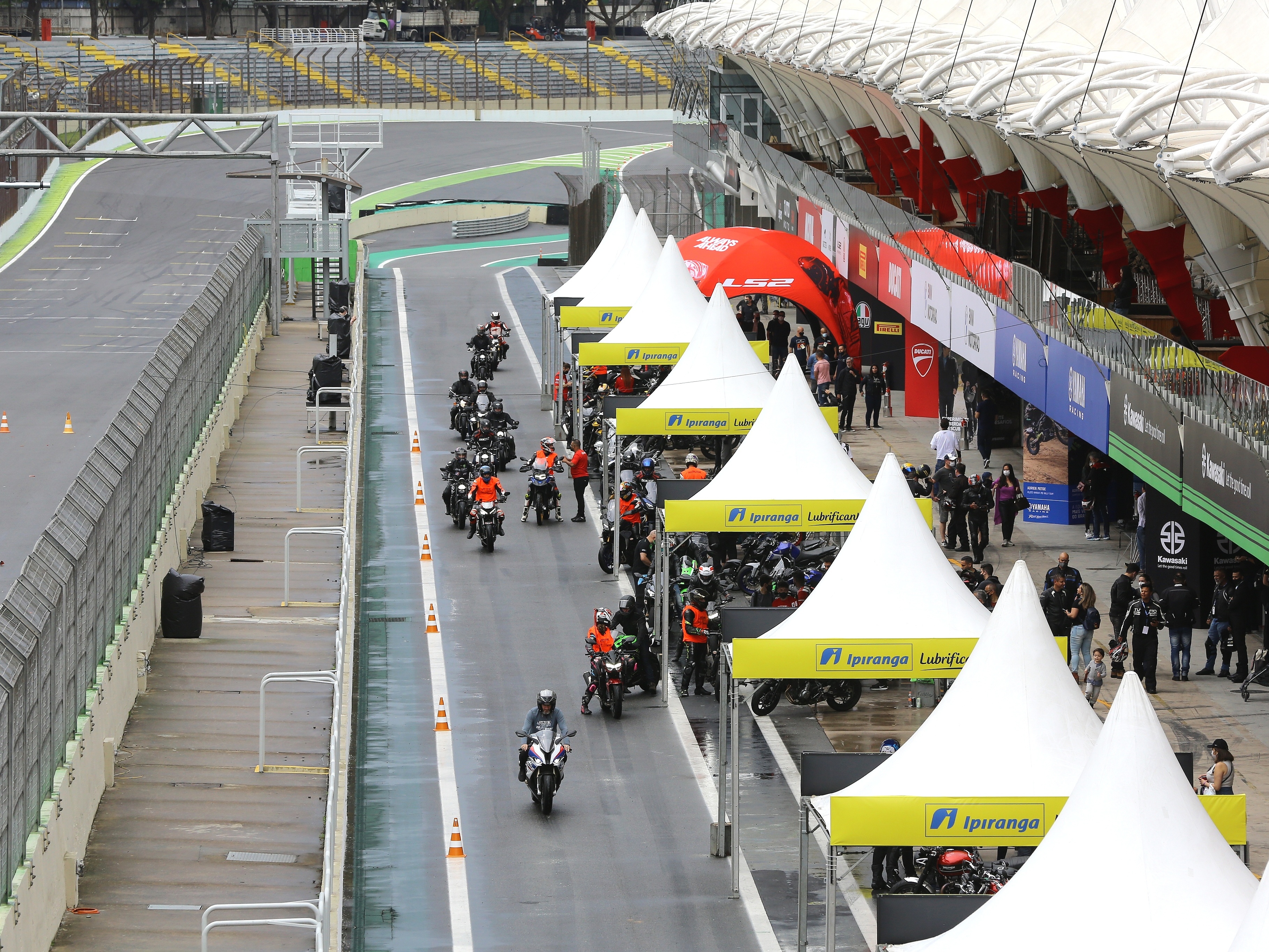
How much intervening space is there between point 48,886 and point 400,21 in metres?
120

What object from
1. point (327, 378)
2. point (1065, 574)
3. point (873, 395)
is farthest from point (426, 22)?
point (1065, 574)

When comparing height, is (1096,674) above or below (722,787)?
above

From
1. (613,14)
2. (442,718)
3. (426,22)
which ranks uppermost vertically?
(613,14)

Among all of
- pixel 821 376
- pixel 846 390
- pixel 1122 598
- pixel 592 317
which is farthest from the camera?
pixel 592 317

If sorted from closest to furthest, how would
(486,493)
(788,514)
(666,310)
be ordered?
(788,514) < (486,493) < (666,310)

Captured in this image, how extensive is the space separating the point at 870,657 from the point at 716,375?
12902 mm

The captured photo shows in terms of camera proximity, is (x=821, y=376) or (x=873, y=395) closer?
(x=821, y=376)

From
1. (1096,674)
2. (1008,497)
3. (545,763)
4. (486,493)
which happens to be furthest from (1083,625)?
(486,493)

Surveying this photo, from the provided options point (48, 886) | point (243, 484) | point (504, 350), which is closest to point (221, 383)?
point (243, 484)

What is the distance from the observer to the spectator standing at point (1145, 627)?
2269cm

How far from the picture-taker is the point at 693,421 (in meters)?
31.0

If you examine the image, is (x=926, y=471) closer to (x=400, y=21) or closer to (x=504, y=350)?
(x=504, y=350)

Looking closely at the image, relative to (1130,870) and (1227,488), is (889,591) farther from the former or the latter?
(1130,870)

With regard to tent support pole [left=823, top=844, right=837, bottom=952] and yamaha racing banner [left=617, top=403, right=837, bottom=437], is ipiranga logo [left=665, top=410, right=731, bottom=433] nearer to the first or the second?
yamaha racing banner [left=617, top=403, right=837, bottom=437]
